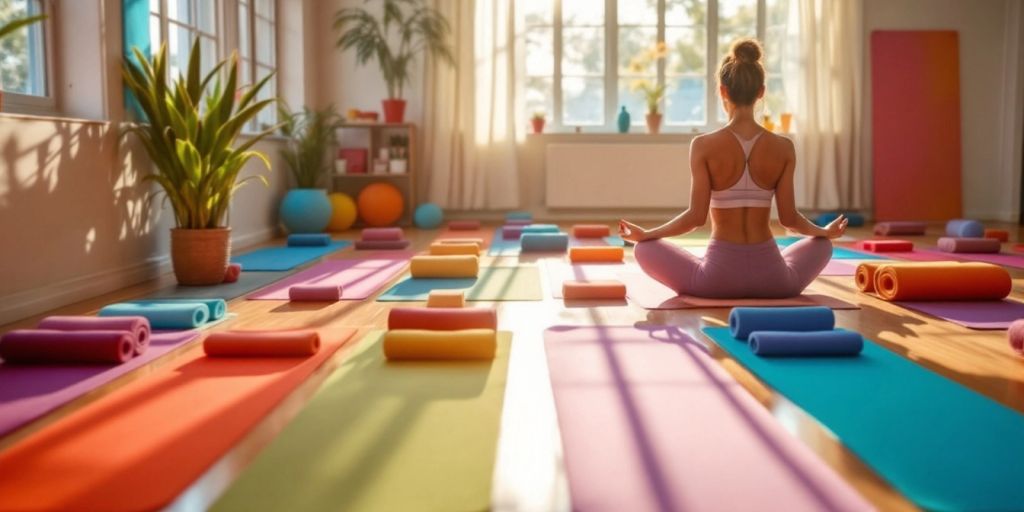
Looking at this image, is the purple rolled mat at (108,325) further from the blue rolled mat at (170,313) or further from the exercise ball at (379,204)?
the exercise ball at (379,204)

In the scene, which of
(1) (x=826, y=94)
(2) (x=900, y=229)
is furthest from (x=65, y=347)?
(1) (x=826, y=94)

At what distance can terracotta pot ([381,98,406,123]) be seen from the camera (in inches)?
289

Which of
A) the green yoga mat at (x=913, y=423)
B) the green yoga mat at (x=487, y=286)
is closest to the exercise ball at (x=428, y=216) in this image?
the green yoga mat at (x=487, y=286)

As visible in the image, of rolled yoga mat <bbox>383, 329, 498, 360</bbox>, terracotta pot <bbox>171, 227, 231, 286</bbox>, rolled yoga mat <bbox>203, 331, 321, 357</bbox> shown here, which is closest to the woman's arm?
rolled yoga mat <bbox>383, 329, 498, 360</bbox>

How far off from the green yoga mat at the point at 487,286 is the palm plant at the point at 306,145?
2.86 metres

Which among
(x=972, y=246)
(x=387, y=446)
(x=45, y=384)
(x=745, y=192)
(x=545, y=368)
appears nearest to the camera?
(x=387, y=446)

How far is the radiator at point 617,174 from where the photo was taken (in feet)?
25.6

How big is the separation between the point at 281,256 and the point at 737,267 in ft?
9.45

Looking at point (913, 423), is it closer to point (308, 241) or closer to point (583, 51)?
point (308, 241)

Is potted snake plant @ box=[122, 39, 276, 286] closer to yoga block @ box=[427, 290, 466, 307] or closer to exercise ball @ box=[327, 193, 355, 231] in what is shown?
yoga block @ box=[427, 290, 466, 307]

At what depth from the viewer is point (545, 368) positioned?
239 centimetres

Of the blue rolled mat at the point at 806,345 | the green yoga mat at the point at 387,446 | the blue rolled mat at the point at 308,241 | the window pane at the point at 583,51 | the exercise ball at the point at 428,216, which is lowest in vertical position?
the green yoga mat at the point at 387,446

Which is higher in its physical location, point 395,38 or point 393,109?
point 395,38

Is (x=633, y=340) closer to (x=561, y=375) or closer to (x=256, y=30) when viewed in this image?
(x=561, y=375)
